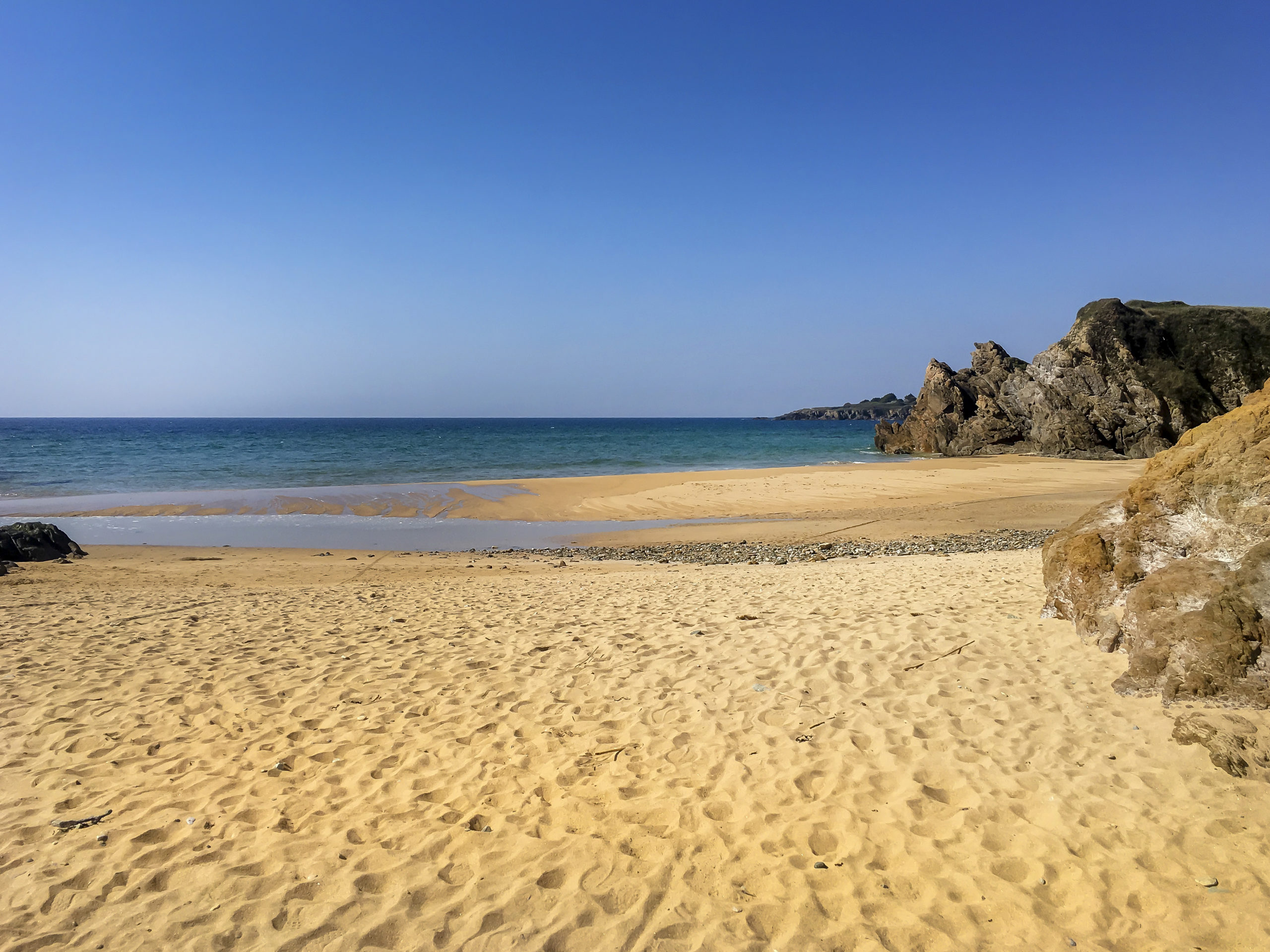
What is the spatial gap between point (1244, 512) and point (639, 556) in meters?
11.6

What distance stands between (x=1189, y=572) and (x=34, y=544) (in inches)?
769

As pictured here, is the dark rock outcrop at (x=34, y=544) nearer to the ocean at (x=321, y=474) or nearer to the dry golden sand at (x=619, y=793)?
the ocean at (x=321, y=474)

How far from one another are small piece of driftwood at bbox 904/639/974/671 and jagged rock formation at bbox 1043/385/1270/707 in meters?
1.04

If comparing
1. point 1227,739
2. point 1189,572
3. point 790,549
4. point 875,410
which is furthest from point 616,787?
point 875,410

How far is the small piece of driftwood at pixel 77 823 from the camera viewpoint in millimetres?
4219

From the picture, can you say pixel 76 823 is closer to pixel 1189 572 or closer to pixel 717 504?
pixel 1189 572

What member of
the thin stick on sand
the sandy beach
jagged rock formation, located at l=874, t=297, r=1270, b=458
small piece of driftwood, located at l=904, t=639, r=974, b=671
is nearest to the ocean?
the sandy beach

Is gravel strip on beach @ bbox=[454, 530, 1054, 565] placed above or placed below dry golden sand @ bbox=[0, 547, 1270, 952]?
below

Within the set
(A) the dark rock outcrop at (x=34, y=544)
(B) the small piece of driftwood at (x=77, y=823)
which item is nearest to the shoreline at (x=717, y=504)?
(A) the dark rock outcrop at (x=34, y=544)

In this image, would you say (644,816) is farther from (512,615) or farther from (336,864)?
(512,615)

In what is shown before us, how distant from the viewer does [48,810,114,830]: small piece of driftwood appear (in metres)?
4.22

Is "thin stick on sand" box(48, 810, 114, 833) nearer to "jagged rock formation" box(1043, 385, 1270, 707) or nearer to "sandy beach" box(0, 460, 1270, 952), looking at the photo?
"sandy beach" box(0, 460, 1270, 952)

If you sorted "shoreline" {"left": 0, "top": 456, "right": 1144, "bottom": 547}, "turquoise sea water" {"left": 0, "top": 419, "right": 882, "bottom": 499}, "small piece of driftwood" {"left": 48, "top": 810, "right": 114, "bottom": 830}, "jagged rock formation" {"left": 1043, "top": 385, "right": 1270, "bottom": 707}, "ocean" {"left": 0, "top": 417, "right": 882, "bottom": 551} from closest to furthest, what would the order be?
"small piece of driftwood" {"left": 48, "top": 810, "right": 114, "bottom": 830}
"jagged rock formation" {"left": 1043, "top": 385, "right": 1270, "bottom": 707}
"shoreline" {"left": 0, "top": 456, "right": 1144, "bottom": 547}
"ocean" {"left": 0, "top": 417, "right": 882, "bottom": 551}
"turquoise sea water" {"left": 0, "top": 419, "right": 882, "bottom": 499}

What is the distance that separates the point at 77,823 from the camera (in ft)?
14.0
